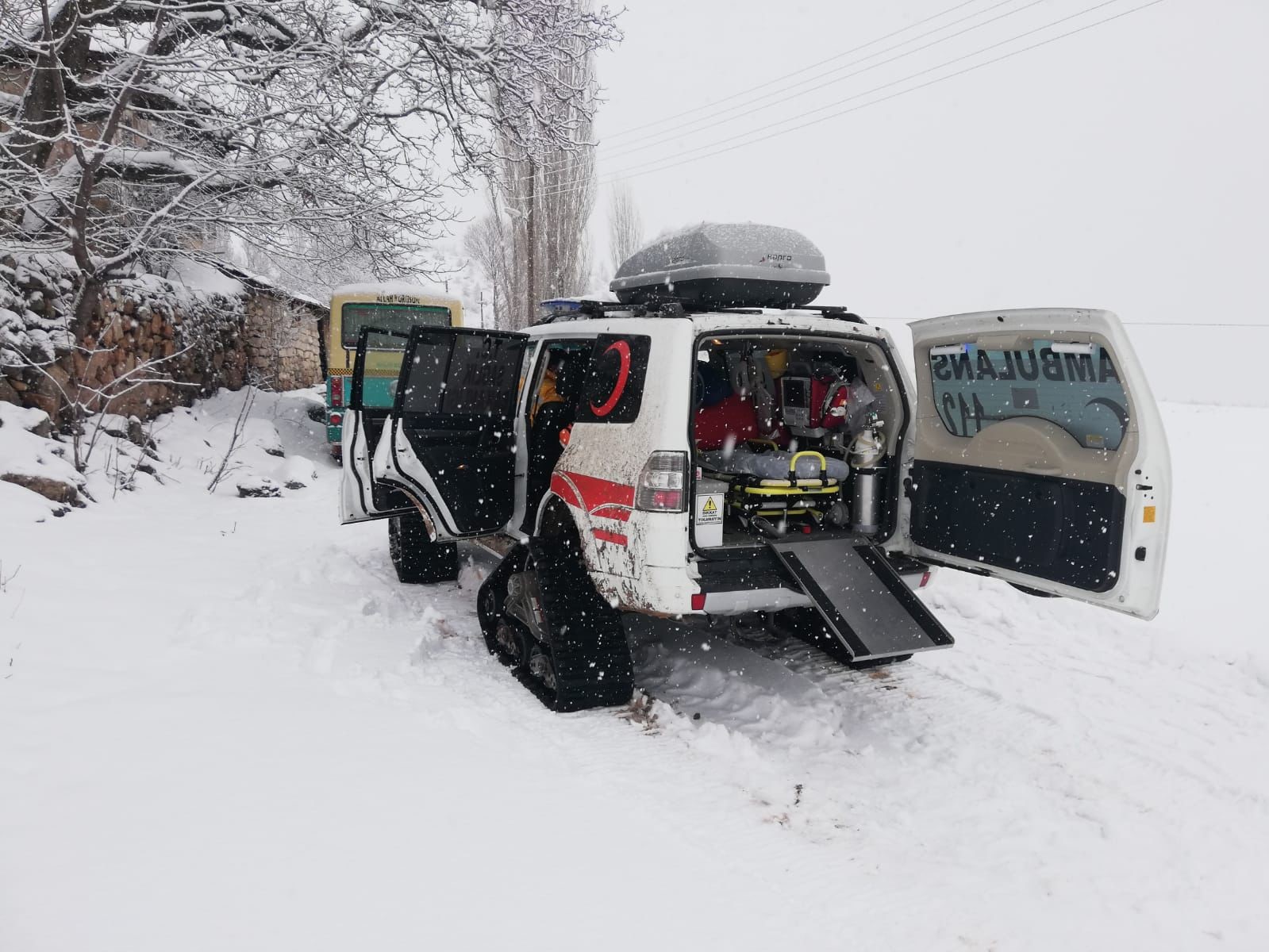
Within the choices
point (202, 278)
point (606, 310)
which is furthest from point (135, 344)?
point (606, 310)

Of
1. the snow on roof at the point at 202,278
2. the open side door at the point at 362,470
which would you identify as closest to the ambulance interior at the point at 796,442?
the open side door at the point at 362,470

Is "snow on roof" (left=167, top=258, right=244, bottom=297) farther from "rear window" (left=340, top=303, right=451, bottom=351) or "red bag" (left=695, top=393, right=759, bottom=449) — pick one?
"red bag" (left=695, top=393, right=759, bottom=449)

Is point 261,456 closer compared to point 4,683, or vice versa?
point 4,683

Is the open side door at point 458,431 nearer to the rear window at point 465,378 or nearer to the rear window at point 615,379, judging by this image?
the rear window at point 465,378

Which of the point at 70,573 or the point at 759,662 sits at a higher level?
the point at 70,573

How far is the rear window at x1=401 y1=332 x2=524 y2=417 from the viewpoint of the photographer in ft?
16.9

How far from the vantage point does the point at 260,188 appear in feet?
30.3

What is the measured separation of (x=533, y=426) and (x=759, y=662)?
212 centimetres

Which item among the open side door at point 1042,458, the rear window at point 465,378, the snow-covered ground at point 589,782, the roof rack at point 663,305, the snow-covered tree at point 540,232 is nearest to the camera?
the snow-covered ground at point 589,782

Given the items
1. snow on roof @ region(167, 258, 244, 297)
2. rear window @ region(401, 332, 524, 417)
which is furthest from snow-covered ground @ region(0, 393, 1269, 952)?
snow on roof @ region(167, 258, 244, 297)

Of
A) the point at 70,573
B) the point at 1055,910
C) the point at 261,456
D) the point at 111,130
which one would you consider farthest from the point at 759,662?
the point at 261,456

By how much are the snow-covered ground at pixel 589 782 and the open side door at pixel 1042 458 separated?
95cm

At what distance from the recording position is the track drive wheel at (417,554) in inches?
253

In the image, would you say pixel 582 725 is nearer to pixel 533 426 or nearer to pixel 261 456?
pixel 533 426
